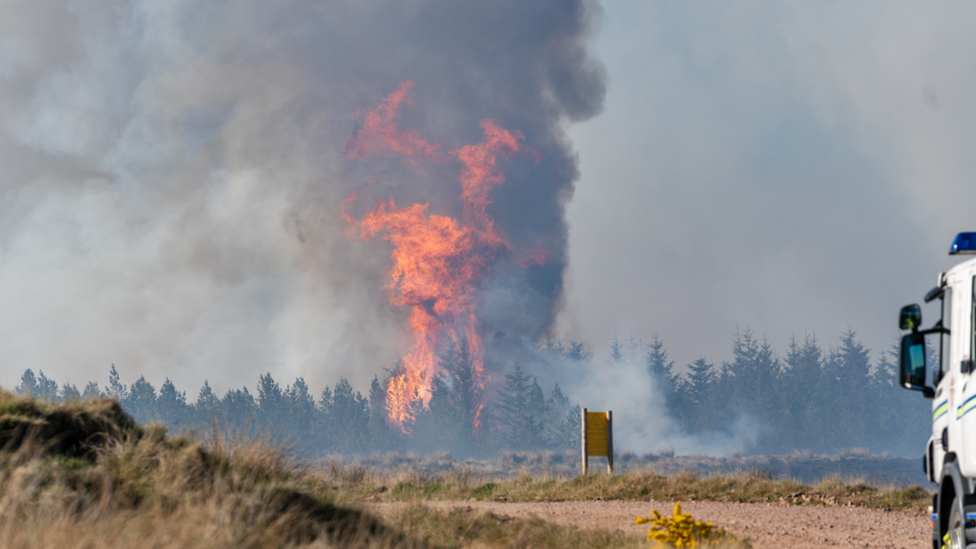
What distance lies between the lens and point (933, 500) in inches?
289

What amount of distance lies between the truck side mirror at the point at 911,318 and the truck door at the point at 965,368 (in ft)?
1.04

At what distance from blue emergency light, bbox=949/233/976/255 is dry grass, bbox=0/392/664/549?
5.70m

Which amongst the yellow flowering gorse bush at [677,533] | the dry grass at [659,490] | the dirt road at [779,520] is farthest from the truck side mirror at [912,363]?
the dry grass at [659,490]

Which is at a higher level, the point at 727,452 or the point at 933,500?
the point at 933,500

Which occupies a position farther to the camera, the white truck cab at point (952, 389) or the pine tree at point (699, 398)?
the pine tree at point (699, 398)

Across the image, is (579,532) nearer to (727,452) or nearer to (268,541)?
(268,541)

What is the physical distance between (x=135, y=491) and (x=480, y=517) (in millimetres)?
6354

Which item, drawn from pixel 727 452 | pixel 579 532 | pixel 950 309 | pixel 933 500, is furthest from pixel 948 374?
pixel 727 452

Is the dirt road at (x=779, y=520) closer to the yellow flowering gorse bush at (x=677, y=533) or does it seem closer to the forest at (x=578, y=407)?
the yellow flowering gorse bush at (x=677, y=533)

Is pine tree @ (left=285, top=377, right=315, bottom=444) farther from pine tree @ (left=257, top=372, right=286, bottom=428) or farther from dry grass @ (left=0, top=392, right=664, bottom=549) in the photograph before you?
dry grass @ (left=0, top=392, right=664, bottom=549)

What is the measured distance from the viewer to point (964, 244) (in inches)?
281

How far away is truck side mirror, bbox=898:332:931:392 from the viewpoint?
23.5 feet

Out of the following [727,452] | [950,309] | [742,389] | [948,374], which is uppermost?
[950,309]

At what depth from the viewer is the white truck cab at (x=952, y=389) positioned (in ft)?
19.8
